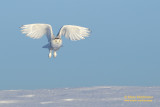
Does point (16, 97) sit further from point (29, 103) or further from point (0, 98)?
point (29, 103)

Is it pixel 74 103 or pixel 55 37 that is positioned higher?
pixel 55 37

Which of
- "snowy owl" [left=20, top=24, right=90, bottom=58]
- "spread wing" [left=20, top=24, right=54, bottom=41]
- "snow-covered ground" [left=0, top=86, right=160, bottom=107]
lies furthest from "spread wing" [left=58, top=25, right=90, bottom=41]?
"snow-covered ground" [left=0, top=86, right=160, bottom=107]

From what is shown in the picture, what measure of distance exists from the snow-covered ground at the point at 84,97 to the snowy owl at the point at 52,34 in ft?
3.95

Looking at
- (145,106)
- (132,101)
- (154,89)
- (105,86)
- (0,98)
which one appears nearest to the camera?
(145,106)

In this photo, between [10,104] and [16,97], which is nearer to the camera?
[10,104]

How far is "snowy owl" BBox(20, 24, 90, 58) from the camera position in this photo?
8427 millimetres

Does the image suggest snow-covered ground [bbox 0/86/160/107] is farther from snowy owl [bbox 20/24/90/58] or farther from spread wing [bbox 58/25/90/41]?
spread wing [bbox 58/25/90/41]

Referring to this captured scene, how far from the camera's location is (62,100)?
29.3 feet

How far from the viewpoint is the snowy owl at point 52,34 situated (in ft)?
27.6

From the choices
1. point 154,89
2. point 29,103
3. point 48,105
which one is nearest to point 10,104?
point 29,103

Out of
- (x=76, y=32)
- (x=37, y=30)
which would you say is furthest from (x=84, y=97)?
(x=37, y=30)

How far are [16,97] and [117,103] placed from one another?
295cm

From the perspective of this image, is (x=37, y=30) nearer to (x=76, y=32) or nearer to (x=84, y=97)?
(x=76, y=32)

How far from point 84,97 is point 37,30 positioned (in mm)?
2080
